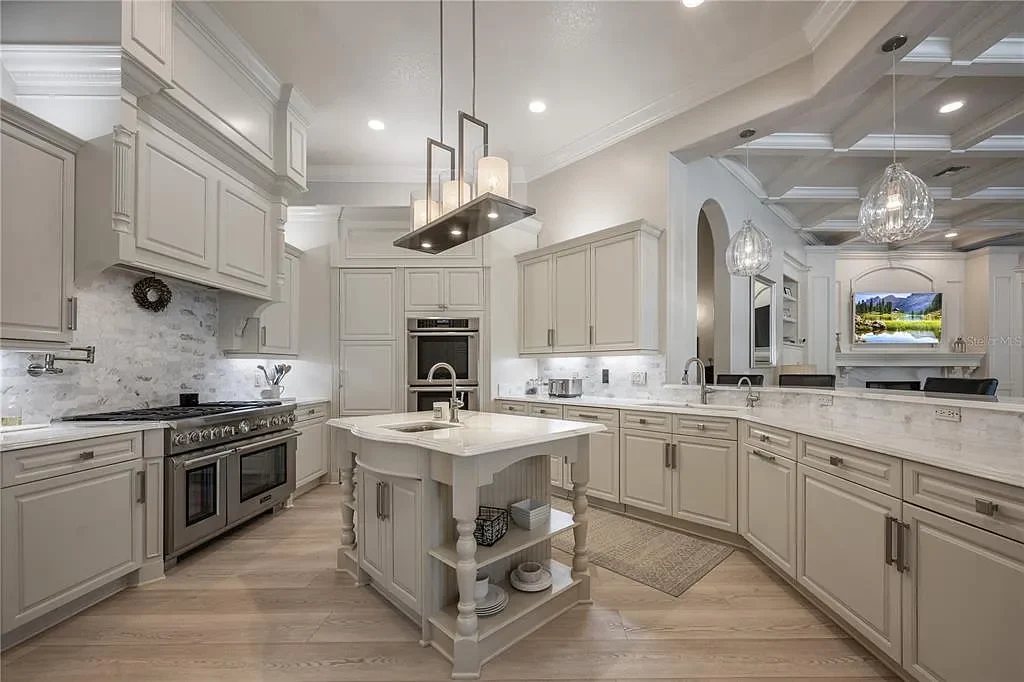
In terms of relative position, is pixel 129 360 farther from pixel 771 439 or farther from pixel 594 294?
pixel 771 439

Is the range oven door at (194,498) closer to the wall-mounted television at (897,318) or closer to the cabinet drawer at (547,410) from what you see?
the cabinet drawer at (547,410)

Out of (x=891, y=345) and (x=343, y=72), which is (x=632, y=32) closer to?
(x=343, y=72)

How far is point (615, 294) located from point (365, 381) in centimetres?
278

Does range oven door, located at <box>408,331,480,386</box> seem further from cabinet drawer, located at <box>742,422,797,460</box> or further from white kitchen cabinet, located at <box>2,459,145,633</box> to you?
cabinet drawer, located at <box>742,422,797,460</box>

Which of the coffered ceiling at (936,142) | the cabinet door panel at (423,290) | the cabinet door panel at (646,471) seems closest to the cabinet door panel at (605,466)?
the cabinet door panel at (646,471)

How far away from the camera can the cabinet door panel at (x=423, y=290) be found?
4812 mm

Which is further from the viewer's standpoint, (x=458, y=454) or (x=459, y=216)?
→ (x=459, y=216)

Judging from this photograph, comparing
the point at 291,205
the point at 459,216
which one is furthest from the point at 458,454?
the point at 291,205

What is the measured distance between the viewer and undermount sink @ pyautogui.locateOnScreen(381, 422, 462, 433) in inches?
92.1

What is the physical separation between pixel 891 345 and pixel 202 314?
820cm

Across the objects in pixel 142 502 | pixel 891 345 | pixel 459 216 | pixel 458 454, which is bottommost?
pixel 142 502

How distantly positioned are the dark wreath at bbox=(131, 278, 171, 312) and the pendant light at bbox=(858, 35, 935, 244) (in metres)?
4.87

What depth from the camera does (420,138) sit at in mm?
4637

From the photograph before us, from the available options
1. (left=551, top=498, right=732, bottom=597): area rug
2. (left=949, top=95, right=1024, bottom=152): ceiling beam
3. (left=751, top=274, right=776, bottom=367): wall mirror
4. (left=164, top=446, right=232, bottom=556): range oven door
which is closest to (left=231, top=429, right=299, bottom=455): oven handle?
(left=164, top=446, right=232, bottom=556): range oven door
